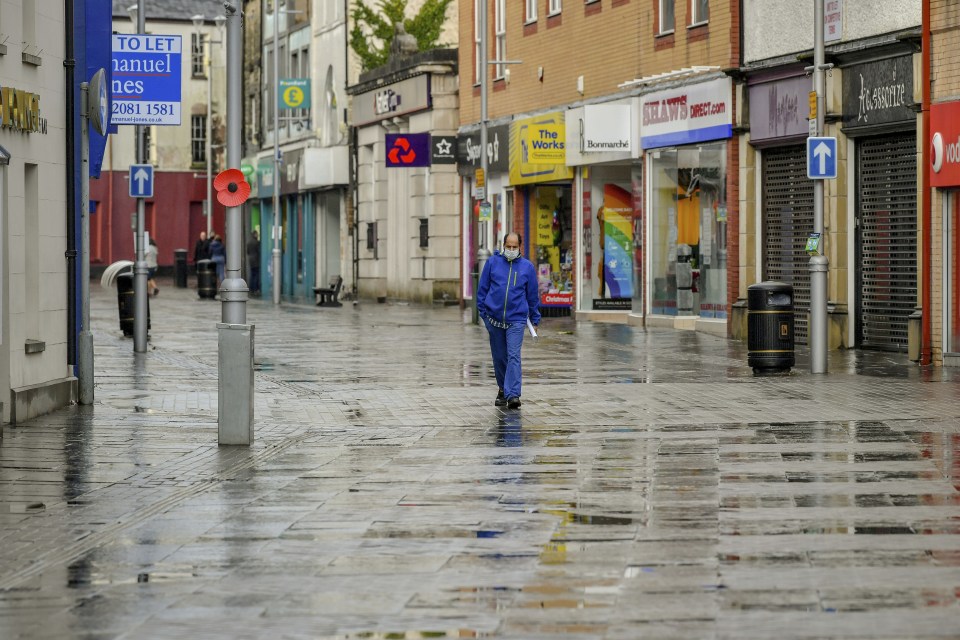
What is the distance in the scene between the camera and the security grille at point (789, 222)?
29.3 meters

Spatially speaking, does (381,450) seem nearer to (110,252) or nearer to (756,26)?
(756,26)

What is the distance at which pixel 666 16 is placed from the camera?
34.7m

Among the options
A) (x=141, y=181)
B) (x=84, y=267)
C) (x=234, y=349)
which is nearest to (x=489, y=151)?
(x=141, y=181)

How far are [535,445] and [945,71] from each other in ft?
37.5

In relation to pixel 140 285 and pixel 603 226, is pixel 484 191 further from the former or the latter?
pixel 140 285

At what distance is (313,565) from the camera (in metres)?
9.38

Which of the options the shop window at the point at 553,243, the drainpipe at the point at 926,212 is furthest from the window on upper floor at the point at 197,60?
the drainpipe at the point at 926,212

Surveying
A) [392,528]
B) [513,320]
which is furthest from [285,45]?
[392,528]

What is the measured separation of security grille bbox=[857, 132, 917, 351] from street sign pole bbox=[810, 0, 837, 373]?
3099mm

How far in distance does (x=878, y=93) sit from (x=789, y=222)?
3.93 m

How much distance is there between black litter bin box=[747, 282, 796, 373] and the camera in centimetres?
2248

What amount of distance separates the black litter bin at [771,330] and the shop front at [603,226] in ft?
46.2

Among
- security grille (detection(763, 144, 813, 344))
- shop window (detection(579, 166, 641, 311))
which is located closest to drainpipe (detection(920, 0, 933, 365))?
security grille (detection(763, 144, 813, 344))

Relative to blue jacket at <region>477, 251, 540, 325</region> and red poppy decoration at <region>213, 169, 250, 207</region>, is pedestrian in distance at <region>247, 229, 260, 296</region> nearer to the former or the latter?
blue jacket at <region>477, 251, 540, 325</region>
